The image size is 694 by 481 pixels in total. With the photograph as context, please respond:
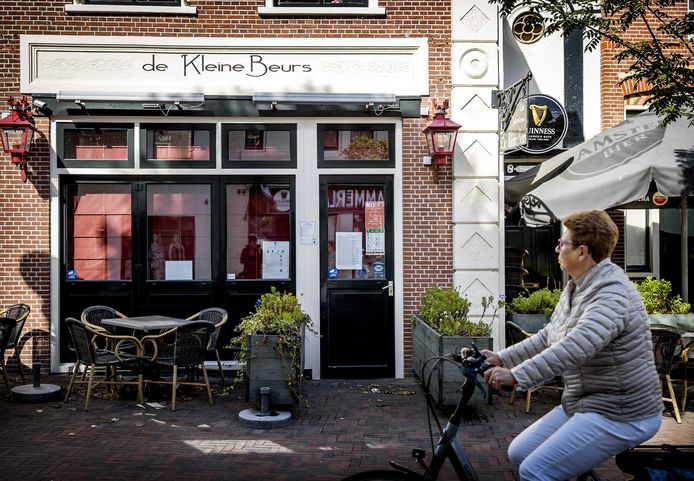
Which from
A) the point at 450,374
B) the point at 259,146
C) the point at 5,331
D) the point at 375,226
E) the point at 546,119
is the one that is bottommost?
the point at 450,374

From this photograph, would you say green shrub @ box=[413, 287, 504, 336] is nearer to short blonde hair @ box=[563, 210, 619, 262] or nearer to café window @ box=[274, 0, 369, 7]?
short blonde hair @ box=[563, 210, 619, 262]

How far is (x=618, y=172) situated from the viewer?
277 inches

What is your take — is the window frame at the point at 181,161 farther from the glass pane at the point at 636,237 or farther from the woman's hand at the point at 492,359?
the glass pane at the point at 636,237

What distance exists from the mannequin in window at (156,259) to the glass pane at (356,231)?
7.50ft

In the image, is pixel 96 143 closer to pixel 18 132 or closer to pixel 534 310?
pixel 18 132

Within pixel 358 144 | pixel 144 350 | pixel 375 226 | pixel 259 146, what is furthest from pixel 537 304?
pixel 144 350

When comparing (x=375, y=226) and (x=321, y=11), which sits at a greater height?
(x=321, y=11)

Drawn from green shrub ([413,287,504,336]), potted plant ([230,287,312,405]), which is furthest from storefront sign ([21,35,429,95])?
potted plant ([230,287,312,405])

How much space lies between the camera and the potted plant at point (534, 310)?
26.5 ft

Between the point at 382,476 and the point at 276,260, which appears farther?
the point at 276,260

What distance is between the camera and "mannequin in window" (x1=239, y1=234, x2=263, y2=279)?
9109mm

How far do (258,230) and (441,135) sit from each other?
9.02ft

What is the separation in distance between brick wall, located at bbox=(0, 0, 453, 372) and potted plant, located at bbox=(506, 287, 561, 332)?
1.16 meters

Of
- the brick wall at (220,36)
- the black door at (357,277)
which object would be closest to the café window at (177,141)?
the brick wall at (220,36)
